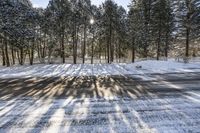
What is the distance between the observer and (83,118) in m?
7.58

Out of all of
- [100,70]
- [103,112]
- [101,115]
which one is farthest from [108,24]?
[101,115]

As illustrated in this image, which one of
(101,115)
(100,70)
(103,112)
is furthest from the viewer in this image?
(100,70)

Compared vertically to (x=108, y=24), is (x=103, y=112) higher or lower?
lower

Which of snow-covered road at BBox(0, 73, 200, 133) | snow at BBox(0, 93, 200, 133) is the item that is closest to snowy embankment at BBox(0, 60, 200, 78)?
snow-covered road at BBox(0, 73, 200, 133)

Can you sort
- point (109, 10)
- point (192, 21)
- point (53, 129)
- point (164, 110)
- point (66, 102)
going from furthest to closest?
point (109, 10)
point (192, 21)
point (66, 102)
point (164, 110)
point (53, 129)

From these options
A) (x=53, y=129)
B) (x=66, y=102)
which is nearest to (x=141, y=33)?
(x=66, y=102)

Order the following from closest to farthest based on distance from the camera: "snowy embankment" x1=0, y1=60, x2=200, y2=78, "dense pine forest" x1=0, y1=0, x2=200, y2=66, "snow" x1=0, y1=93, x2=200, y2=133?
1. "snow" x1=0, y1=93, x2=200, y2=133
2. "snowy embankment" x1=0, y1=60, x2=200, y2=78
3. "dense pine forest" x1=0, y1=0, x2=200, y2=66

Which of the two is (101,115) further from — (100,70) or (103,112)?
(100,70)

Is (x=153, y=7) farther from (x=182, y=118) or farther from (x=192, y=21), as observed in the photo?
(x=182, y=118)

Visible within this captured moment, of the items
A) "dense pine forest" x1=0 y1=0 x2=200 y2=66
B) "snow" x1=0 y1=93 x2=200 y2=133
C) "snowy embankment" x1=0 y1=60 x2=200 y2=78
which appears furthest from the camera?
"dense pine forest" x1=0 y1=0 x2=200 y2=66

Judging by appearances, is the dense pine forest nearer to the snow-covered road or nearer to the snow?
the snow-covered road

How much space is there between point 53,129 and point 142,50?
127 ft

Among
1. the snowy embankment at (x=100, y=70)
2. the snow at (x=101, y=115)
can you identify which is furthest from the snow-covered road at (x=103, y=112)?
the snowy embankment at (x=100, y=70)

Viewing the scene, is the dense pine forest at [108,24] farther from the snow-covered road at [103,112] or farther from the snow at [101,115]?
the snow at [101,115]
